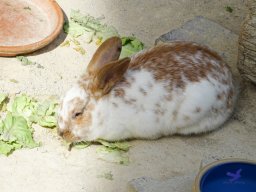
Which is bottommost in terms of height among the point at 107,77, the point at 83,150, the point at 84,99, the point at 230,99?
the point at 83,150

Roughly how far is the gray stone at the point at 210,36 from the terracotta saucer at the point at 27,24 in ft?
2.85

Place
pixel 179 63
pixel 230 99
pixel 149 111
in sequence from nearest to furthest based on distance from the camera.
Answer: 1. pixel 149 111
2. pixel 179 63
3. pixel 230 99

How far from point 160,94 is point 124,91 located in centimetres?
24

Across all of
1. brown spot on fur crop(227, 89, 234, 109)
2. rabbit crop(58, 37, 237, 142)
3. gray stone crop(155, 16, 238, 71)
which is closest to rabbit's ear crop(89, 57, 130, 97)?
rabbit crop(58, 37, 237, 142)

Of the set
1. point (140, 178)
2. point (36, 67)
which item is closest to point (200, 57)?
point (140, 178)

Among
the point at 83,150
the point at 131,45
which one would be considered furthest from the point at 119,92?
the point at 131,45

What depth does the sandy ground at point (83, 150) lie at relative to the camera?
149 inches

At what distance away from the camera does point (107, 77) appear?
12.9ft

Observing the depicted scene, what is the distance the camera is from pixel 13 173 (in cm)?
379

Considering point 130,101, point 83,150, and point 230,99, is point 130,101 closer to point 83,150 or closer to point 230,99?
point 83,150

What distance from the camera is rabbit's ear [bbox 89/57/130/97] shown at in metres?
3.85

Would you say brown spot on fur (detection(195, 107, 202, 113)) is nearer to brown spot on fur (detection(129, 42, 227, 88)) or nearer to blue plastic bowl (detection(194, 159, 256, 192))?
brown spot on fur (detection(129, 42, 227, 88))

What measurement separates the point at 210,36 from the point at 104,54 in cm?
136

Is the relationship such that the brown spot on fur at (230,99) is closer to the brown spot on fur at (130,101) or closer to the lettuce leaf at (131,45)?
the brown spot on fur at (130,101)
